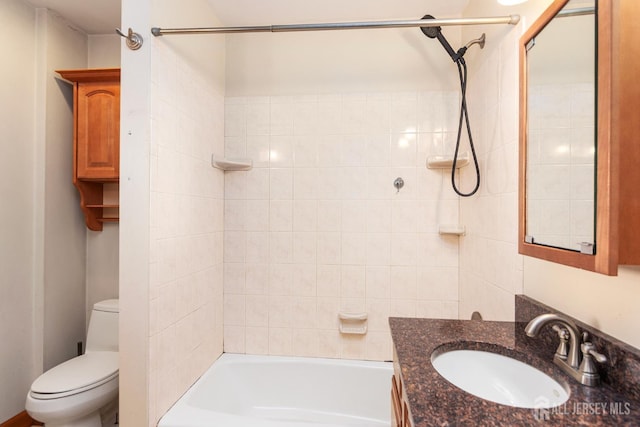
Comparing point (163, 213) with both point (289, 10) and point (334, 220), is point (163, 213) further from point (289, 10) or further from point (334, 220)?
point (289, 10)

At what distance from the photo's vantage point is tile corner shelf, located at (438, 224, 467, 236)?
188 centimetres

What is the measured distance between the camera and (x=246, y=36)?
7.12ft

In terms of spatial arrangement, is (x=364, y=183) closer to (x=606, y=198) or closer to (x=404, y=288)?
(x=404, y=288)

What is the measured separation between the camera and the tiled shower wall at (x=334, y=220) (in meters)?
2.03

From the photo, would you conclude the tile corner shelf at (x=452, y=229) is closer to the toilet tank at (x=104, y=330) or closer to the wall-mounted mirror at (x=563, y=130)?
the wall-mounted mirror at (x=563, y=130)

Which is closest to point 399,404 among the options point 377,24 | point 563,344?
point 563,344

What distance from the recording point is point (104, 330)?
2.05 metres

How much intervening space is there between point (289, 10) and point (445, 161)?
140 cm

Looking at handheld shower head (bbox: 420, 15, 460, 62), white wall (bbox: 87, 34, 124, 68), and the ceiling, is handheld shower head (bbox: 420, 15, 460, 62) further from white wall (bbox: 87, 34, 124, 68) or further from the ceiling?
white wall (bbox: 87, 34, 124, 68)

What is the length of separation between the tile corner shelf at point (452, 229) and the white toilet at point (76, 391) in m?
2.13

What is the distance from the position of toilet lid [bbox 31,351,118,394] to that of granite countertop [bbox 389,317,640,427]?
171cm

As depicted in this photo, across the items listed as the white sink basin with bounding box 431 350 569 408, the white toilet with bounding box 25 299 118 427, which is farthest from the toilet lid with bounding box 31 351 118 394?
the white sink basin with bounding box 431 350 569 408

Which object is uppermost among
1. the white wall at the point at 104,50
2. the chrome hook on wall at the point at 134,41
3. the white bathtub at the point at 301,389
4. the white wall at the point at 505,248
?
the white wall at the point at 104,50

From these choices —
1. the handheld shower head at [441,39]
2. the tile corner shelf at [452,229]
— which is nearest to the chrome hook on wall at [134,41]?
the handheld shower head at [441,39]
